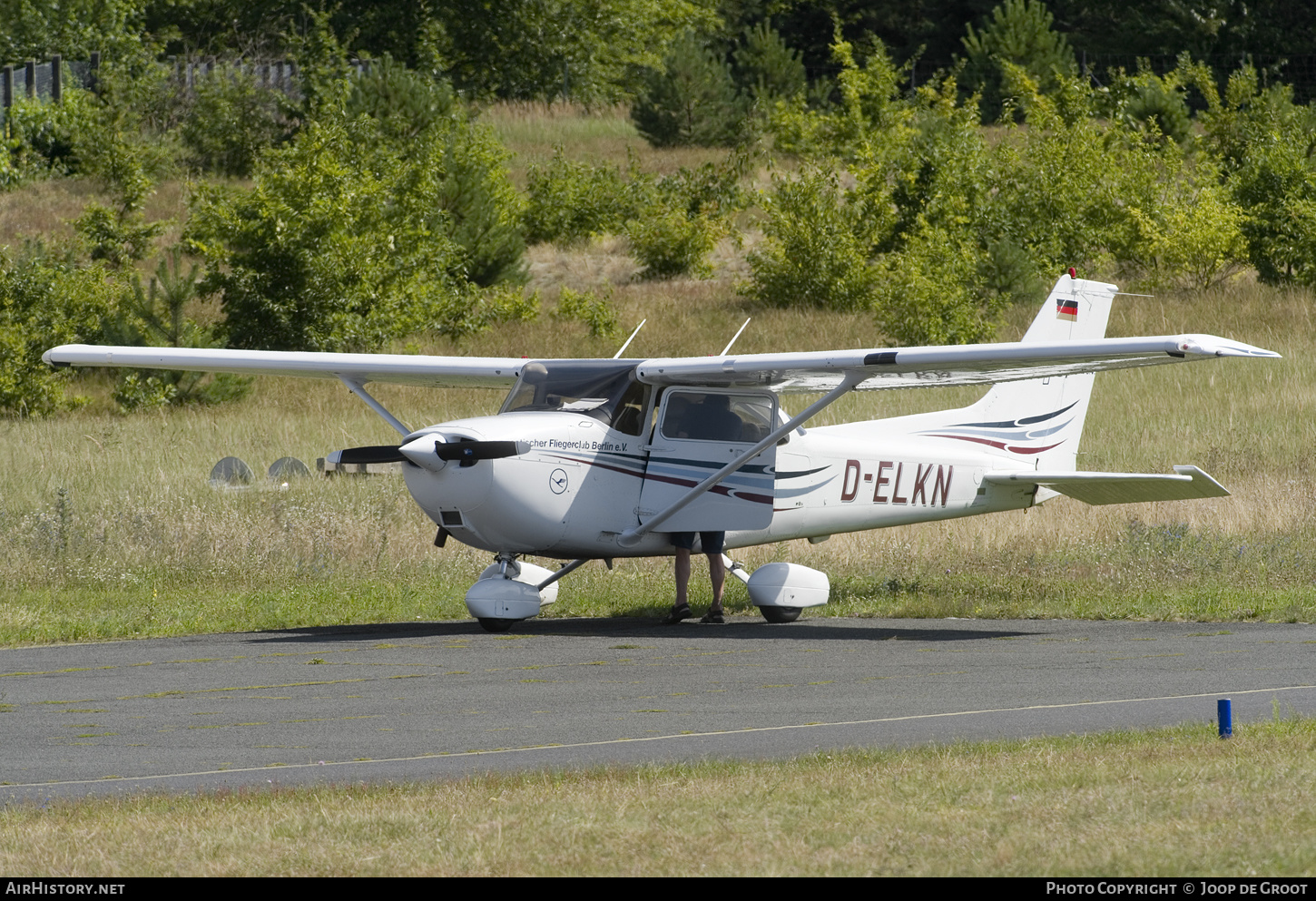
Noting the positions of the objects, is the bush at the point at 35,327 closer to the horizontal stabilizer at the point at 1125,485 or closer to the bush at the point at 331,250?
the bush at the point at 331,250

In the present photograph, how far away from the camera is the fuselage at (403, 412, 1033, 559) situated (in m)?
12.3

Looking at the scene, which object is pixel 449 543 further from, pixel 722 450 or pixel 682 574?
pixel 722 450

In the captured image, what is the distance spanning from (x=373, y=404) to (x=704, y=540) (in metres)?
3.22

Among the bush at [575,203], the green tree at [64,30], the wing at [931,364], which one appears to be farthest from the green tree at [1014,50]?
the wing at [931,364]

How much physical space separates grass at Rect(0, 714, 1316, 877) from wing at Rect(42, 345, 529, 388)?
327 inches

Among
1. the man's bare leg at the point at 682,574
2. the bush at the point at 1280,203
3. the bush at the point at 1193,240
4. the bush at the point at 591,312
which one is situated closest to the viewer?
the man's bare leg at the point at 682,574

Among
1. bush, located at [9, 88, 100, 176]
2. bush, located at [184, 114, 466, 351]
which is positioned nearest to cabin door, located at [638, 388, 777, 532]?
bush, located at [184, 114, 466, 351]

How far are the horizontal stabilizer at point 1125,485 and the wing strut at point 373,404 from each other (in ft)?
18.3

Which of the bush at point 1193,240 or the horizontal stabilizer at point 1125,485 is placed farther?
the bush at point 1193,240

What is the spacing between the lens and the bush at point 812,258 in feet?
124

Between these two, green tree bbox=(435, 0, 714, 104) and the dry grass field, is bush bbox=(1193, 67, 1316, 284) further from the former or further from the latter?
green tree bbox=(435, 0, 714, 104)

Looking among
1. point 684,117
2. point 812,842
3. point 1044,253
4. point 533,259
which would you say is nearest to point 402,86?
point 533,259

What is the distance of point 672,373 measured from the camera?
A: 13047 mm

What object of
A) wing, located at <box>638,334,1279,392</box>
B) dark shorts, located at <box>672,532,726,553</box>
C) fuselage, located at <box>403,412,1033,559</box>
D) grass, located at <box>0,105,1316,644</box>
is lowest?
grass, located at <box>0,105,1316,644</box>
